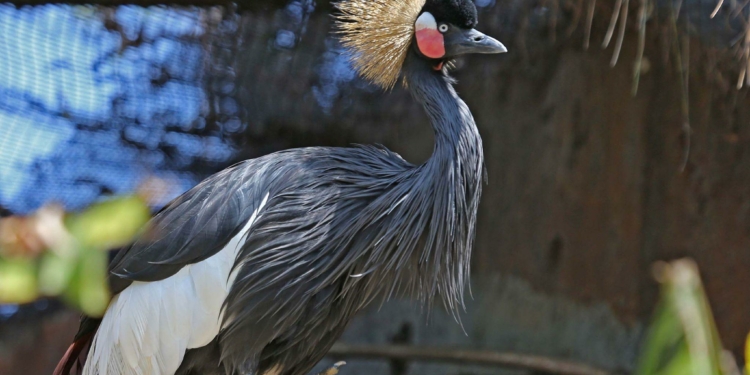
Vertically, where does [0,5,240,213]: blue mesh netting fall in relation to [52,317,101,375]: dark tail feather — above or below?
above

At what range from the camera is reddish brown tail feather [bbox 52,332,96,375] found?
203 centimetres

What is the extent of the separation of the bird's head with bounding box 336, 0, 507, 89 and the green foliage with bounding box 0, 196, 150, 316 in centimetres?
145

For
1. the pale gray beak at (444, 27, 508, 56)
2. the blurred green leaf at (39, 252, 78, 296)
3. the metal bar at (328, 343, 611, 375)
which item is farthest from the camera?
the metal bar at (328, 343, 611, 375)

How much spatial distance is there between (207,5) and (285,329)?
51.2 inches

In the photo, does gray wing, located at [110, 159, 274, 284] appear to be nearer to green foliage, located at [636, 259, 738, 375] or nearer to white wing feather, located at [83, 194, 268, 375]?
white wing feather, located at [83, 194, 268, 375]

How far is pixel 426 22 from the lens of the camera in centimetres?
200

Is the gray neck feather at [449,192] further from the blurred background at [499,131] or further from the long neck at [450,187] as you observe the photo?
the blurred background at [499,131]

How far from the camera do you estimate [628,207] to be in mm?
3129

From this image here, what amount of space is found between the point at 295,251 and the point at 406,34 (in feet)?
2.29

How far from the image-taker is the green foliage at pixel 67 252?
523 mm

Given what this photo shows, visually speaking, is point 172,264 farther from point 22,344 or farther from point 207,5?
point 22,344

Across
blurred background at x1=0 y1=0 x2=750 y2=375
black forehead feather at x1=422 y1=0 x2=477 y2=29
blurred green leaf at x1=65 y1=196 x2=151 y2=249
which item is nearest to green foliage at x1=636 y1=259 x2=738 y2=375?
blurred green leaf at x1=65 y1=196 x2=151 y2=249

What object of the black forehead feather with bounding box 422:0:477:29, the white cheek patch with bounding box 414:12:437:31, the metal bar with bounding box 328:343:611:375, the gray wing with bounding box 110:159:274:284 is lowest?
the metal bar with bounding box 328:343:611:375

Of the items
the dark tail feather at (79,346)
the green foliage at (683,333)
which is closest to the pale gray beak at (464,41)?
the dark tail feather at (79,346)
